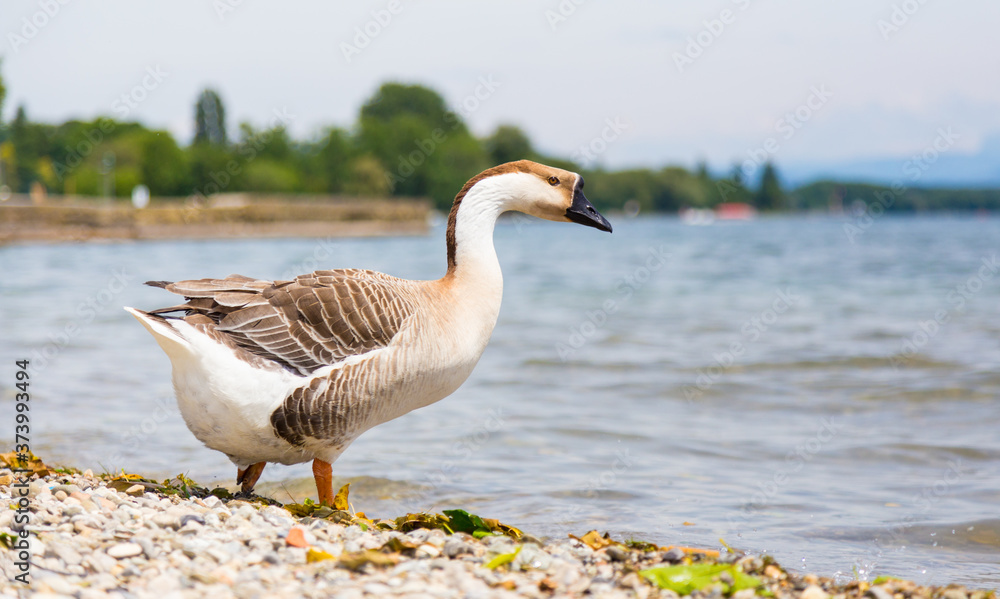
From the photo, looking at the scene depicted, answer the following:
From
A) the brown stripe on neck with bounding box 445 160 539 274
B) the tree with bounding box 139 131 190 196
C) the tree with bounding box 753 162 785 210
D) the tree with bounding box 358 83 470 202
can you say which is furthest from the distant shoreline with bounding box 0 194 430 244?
the tree with bounding box 753 162 785 210

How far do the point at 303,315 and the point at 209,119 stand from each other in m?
77.0

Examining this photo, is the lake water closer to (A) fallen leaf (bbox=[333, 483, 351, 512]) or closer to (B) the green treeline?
(A) fallen leaf (bbox=[333, 483, 351, 512])

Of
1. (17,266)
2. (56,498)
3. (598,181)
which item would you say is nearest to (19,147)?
(17,266)

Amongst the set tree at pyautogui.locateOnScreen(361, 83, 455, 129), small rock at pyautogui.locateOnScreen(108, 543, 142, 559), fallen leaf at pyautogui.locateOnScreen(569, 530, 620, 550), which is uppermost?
tree at pyautogui.locateOnScreen(361, 83, 455, 129)

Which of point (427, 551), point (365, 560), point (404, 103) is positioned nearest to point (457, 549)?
point (427, 551)

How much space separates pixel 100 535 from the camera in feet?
12.1

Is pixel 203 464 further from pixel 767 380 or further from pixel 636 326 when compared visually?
pixel 636 326

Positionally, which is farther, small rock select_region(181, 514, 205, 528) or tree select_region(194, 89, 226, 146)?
tree select_region(194, 89, 226, 146)

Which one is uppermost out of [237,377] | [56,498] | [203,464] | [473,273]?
[473,273]

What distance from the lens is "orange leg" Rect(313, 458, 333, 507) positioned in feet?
15.9

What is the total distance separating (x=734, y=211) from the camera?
6511 inches

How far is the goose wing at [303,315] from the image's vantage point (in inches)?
179

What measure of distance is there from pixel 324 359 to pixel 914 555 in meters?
3.79

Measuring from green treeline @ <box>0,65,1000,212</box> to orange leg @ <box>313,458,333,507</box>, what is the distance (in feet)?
125
